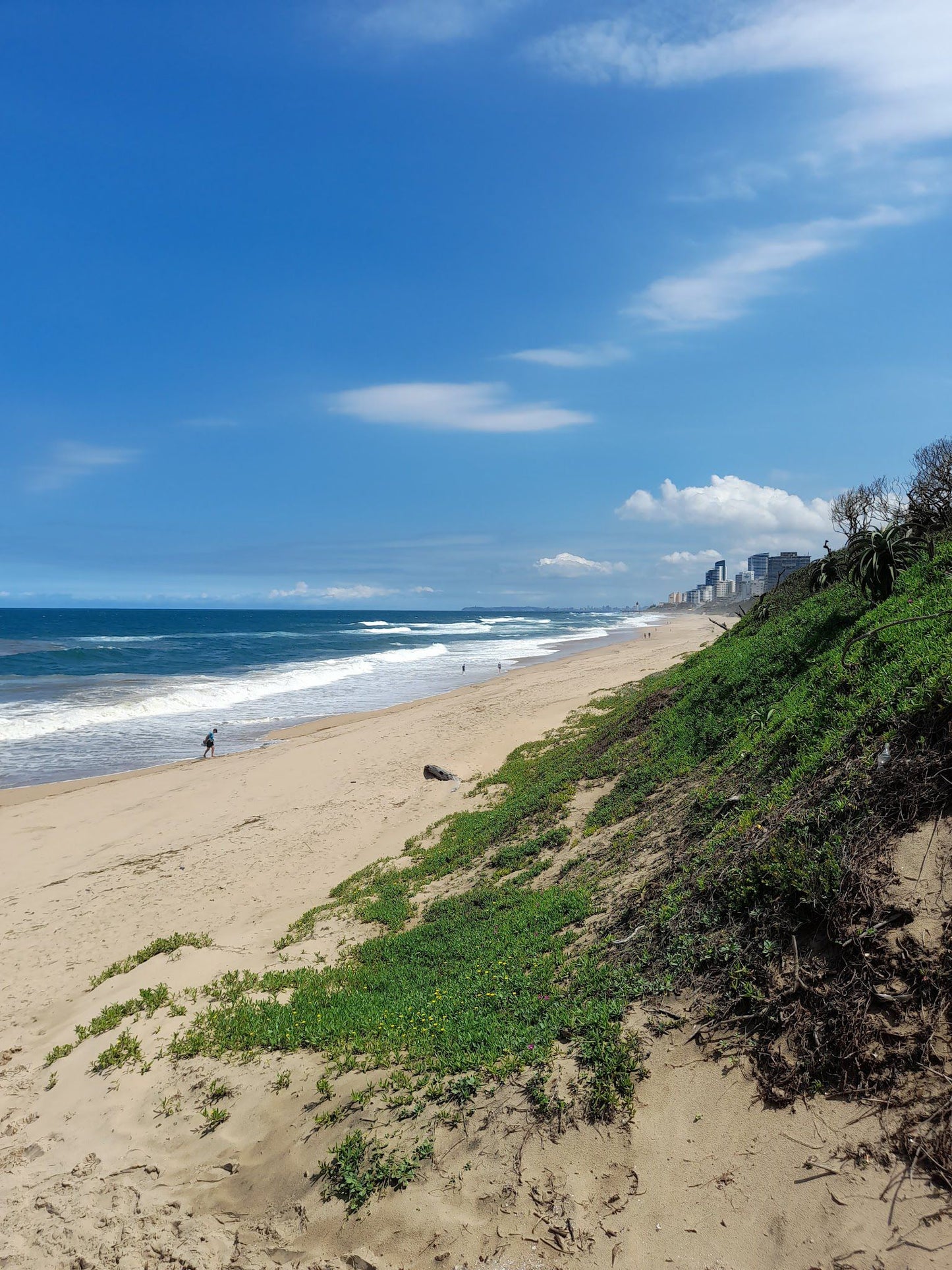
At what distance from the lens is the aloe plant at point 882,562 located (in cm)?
1148

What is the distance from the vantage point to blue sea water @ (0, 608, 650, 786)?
26484 millimetres

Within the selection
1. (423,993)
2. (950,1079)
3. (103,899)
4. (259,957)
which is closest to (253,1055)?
(423,993)

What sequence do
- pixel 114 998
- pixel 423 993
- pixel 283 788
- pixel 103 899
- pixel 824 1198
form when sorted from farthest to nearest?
pixel 283 788, pixel 103 899, pixel 114 998, pixel 423 993, pixel 824 1198

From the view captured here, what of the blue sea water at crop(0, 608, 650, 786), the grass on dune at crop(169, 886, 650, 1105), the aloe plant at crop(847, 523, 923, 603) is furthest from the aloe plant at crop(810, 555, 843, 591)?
the blue sea water at crop(0, 608, 650, 786)

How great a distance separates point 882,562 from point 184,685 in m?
41.1

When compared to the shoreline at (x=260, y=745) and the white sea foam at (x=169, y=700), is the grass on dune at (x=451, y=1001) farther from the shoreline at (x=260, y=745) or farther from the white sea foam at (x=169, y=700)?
the white sea foam at (x=169, y=700)

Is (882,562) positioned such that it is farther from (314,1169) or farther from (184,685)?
(184,685)

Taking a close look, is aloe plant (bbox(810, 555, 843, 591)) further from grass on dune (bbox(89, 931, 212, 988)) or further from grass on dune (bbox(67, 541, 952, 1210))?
grass on dune (bbox(89, 931, 212, 988))

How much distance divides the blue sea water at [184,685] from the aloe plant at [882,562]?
2192 centimetres

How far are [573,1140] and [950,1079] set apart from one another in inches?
86.1

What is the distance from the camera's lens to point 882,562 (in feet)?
37.9

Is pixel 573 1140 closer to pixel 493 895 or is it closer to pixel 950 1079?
pixel 950 1079

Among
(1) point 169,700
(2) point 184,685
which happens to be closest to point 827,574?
(1) point 169,700

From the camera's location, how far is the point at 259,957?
8812mm
